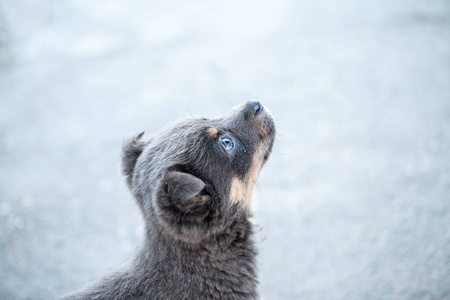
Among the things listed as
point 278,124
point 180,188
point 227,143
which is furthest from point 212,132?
point 278,124

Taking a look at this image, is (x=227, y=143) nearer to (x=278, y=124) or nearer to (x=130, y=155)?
(x=130, y=155)

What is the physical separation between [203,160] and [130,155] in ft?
3.15

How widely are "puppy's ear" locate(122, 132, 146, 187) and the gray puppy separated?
0.11 metres

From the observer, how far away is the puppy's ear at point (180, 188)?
2.99 m

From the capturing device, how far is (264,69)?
8938 millimetres

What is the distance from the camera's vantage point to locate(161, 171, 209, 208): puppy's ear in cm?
299

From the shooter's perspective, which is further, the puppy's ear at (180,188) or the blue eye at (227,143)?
the blue eye at (227,143)

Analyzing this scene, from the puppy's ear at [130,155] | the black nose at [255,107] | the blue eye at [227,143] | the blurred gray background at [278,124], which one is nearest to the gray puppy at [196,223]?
the blue eye at [227,143]

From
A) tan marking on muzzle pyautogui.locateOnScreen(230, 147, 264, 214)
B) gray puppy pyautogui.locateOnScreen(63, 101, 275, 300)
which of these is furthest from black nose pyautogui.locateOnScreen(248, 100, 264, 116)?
tan marking on muzzle pyautogui.locateOnScreen(230, 147, 264, 214)

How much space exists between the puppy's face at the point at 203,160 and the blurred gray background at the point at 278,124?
74.5 inches

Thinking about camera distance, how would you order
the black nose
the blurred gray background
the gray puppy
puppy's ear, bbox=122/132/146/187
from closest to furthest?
the gray puppy
puppy's ear, bbox=122/132/146/187
the black nose
the blurred gray background

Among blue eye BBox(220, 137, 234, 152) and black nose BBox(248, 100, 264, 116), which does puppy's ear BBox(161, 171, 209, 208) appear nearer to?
blue eye BBox(220, 137, 234, 152)

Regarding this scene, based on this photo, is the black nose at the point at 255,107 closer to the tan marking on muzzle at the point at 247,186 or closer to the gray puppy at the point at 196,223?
the gray puppy at the point at 196,223

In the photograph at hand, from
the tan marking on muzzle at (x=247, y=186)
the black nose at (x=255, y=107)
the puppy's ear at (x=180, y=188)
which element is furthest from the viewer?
the black nose at (x=255, y=107)
